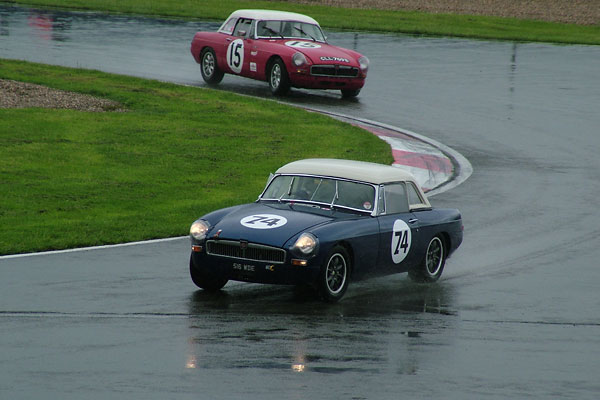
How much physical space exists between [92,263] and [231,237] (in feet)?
6.96

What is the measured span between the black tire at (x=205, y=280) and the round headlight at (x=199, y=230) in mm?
227

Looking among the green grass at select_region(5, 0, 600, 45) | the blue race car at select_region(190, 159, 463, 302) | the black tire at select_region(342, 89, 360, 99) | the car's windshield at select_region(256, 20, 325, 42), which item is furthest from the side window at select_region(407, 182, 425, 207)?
the green grass at select_region(5, 0, 600, 45)

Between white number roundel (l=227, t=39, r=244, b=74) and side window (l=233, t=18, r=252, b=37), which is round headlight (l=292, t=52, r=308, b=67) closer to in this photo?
white number roundel (l=227, t=39, r=244, b=74)

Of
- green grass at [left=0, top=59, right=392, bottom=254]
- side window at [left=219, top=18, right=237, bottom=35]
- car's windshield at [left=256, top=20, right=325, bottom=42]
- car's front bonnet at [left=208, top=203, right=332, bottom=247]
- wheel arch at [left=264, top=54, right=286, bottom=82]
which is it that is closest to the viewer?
car's front bonnet at [left=208, top=203, right=332, bottom=247]

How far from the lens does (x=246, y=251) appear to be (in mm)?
10352

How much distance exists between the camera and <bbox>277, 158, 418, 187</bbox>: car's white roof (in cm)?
1152

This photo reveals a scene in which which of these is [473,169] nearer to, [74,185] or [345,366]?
[74,185]

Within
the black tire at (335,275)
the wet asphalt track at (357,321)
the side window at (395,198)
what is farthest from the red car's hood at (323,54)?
the black tire at (335,275)

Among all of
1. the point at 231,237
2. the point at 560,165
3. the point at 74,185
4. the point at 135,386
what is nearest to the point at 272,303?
the point at 231,237

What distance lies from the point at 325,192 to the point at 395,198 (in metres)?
0.81

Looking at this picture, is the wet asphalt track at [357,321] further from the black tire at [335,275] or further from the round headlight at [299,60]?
the round headlight at [299,60]

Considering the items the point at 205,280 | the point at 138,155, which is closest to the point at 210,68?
the point at 138,155

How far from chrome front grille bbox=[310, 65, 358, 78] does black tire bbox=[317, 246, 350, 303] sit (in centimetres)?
1368

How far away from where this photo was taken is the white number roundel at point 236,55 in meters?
25.5
